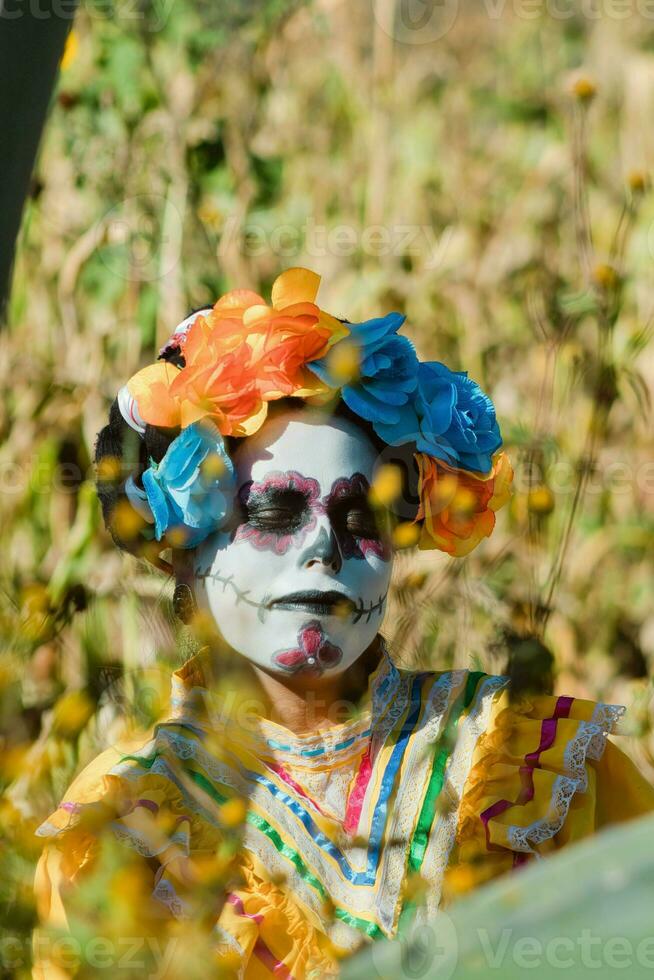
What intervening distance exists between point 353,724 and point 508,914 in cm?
73

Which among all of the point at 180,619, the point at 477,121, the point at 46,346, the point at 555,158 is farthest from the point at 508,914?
the point at 477,121

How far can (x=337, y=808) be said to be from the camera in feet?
3.88

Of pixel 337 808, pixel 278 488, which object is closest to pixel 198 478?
pixel 278 488

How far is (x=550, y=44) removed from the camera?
2.68 m

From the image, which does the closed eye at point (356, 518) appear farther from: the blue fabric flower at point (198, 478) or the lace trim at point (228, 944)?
the lace trim at point (228, 944)

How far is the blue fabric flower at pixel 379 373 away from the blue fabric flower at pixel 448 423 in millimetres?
14

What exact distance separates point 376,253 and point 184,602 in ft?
3.66

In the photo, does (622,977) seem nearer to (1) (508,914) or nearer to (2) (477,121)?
(1) (508,914)

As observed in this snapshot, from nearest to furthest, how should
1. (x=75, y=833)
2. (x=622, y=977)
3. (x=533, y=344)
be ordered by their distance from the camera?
(x=622, y=977) < (x=75, y=833) < (x=533, y=344)

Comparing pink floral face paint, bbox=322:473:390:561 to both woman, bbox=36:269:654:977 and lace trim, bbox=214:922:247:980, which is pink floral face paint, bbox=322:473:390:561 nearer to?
woman, bbox=36:269:654:977

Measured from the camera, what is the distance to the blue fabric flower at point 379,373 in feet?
3.94

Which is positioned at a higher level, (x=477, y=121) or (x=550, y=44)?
(x=550, y=44)

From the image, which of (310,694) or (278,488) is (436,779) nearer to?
(310,694)

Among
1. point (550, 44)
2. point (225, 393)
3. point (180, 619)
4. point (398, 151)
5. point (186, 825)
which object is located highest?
point (550, 44)
